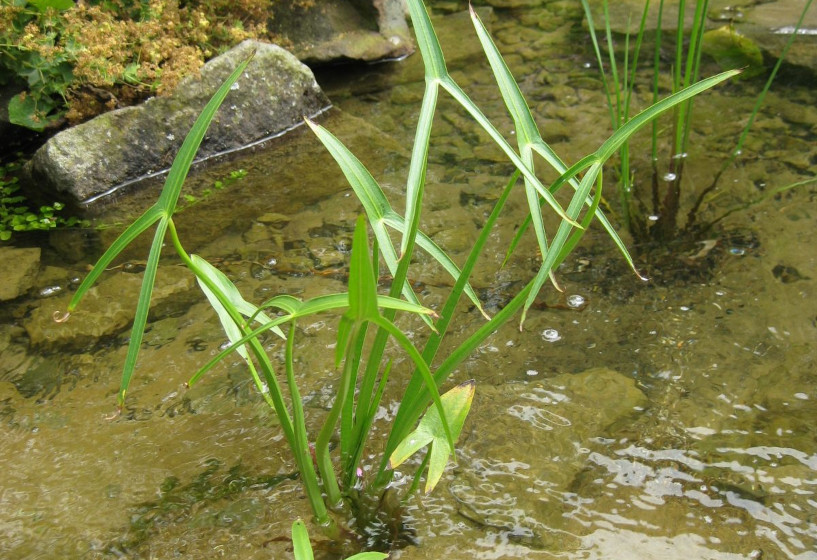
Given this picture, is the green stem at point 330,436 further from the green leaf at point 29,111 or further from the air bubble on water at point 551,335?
the green leaf at point 29,111

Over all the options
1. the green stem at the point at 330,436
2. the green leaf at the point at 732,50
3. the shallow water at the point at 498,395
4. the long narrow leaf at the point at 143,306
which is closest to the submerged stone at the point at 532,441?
the shallow water at the point at 498,395

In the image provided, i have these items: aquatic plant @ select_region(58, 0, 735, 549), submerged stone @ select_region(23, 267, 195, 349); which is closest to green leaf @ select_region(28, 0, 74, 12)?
submerged stone @ select_region(23, 267, 195, 349)

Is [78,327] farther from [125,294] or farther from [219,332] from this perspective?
[219,332]

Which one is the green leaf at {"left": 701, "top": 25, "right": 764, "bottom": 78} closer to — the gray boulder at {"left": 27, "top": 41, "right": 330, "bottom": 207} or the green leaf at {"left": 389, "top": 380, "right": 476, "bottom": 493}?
the gray boulder at {"left": 27, "top": 41, "right": 330, "bottom": 207}

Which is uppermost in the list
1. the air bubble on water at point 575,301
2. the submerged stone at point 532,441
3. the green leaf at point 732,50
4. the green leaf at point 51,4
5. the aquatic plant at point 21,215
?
the green leaf at point 51,4

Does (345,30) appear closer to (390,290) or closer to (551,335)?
(551,335)

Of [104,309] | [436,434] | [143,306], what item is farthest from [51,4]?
[436,434]

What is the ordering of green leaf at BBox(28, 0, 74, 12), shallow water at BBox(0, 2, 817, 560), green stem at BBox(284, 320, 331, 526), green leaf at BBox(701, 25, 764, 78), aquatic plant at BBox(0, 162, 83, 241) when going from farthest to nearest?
green leaf at BBox(701, 25, 764, 78) → green leaf at BBox(28, 0, 74, 12) → aquatic plant at BBox(0, 162, 83, 241) → shallow water at BBox(0, 2, 817, 560) → green stem at BBox(284, 320, 331, 526)

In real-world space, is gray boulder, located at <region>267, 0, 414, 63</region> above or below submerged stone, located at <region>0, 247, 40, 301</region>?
above
